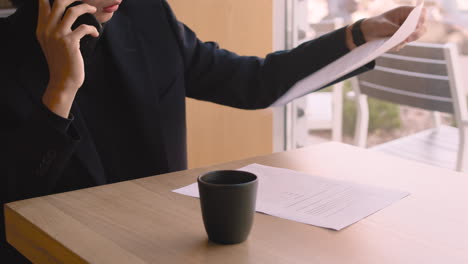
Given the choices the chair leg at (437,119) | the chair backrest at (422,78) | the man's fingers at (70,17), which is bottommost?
the chair leg at (437,119)

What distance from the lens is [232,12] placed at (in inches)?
77.7

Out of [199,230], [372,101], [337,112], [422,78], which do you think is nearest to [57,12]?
[199,230]

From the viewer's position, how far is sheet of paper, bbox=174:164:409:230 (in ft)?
2.49

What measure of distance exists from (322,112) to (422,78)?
1.90ft

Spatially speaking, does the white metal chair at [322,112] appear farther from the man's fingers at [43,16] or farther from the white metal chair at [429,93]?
the man's fingers at [43,16]

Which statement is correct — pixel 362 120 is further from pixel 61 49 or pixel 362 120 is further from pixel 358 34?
pixel 61 49

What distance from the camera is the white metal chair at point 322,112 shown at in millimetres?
2330

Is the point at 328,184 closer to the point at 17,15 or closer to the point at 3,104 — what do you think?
the point at 3,104

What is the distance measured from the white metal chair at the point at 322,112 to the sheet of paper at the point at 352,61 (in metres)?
0.93

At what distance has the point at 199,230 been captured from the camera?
72 cm

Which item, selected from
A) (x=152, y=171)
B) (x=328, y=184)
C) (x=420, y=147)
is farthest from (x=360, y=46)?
(x=420, y=147)

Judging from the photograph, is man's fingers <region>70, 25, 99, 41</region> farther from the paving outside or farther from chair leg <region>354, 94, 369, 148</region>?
chair leg <region>354, 94, 369, 148</region>

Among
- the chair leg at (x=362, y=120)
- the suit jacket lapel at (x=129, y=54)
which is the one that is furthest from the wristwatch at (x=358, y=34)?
the chair leg at (x=362, y=120)

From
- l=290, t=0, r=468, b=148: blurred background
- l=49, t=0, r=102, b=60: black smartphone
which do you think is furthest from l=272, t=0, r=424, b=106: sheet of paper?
l=290, t=0, r=468, b=148: blurred background
